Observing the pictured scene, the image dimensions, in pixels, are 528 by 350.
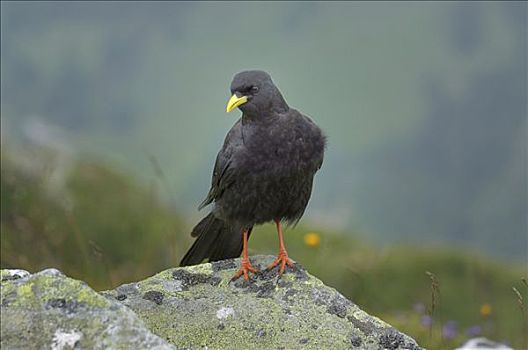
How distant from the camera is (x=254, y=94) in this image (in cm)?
554

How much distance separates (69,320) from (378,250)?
932cm

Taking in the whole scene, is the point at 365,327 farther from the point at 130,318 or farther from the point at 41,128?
the point at 41,128

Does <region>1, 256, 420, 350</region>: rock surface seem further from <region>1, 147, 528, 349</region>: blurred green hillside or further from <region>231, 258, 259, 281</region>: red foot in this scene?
<region>1, 147, 528, 349</region>: blurred green hillside

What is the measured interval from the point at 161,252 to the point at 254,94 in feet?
16.3

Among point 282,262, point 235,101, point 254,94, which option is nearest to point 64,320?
point 282,262

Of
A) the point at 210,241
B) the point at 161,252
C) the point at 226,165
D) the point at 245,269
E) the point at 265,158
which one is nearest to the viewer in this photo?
the point at 245,269

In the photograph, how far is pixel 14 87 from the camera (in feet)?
44.4

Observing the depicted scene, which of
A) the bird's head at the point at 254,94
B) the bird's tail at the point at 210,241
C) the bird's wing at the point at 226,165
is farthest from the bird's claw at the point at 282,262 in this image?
the bird's head at the point at 254,94

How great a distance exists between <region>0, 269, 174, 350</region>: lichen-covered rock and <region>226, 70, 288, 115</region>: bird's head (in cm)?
213

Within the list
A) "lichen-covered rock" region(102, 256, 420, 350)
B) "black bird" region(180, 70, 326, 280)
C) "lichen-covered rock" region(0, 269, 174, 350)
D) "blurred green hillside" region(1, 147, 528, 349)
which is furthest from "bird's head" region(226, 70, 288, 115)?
"blurred green hillside" region(1, 147, 528, 349)

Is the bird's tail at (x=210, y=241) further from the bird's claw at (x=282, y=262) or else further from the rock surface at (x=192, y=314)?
the bird's claw at (x=282, y=262)

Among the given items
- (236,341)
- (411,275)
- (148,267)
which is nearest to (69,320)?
(236,341)

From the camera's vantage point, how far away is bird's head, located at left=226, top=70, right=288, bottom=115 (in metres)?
5.54

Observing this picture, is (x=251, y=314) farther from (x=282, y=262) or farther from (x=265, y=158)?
(x=265, y=158)
